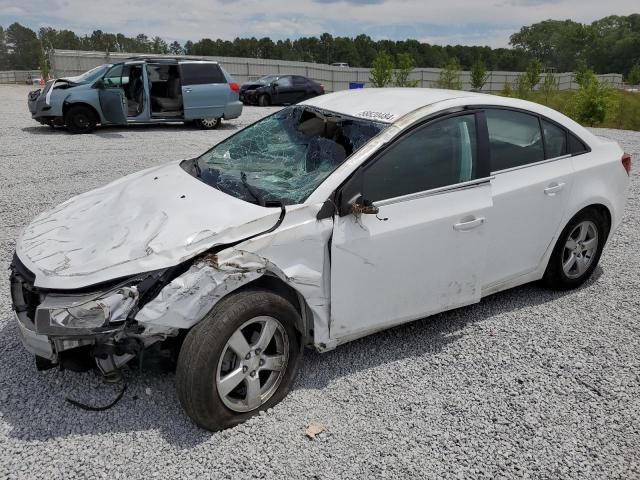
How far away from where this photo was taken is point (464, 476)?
2.57 m

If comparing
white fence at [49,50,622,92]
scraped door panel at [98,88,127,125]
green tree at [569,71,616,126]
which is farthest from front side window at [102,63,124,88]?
white fence at [49,50,622,92]

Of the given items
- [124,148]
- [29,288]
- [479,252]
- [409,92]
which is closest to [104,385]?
[29,288]

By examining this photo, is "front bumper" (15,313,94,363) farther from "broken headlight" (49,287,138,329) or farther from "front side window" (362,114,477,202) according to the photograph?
"front side window" (362,114,477,202)

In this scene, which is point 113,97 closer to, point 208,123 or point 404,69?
point 208,123

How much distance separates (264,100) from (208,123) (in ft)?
26.9

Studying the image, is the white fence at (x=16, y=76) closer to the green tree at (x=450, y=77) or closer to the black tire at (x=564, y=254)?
the green tree at (x=450, y=77)

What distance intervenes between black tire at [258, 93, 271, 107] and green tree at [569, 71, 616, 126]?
476 inches

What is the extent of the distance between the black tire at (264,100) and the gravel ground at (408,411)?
18.9 m

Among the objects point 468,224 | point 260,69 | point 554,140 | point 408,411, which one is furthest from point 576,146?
point 260,69

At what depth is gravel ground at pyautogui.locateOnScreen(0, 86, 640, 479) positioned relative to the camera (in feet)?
8.59

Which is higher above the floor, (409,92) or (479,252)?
(409,92)

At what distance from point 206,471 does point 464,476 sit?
4.00ft

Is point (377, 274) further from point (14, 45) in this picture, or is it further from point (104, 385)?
point (14, 45)

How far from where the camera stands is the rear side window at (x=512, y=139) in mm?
3750
